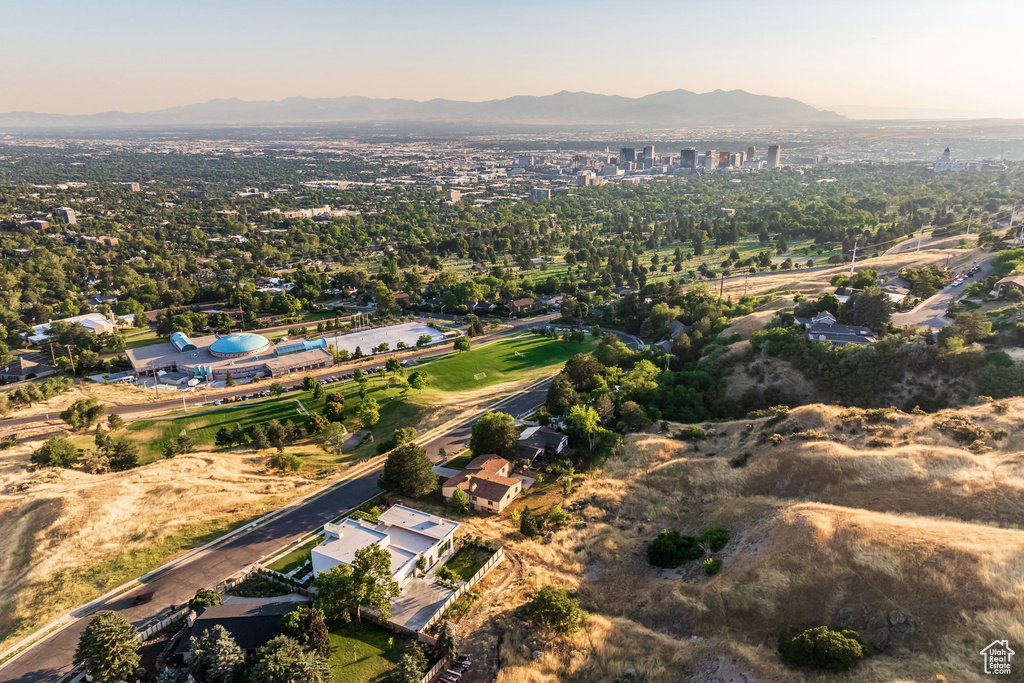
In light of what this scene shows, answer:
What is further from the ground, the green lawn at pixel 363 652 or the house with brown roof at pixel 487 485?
the house with brown roof at pixel 487 485

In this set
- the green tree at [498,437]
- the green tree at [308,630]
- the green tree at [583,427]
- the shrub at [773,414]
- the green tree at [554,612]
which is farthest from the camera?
the green tree at [583,427]

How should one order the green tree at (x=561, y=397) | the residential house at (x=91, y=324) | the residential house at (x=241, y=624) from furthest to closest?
the residential house at (x=91, y=324) → the green tree at (x=561, y=397) → the residential house at (x=241, y=624)

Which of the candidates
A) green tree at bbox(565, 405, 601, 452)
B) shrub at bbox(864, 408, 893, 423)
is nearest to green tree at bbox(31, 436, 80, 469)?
green tree at bbox(565, 405, 601, 452)

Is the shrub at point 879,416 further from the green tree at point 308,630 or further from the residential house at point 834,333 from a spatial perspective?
the green tree at point 308,630

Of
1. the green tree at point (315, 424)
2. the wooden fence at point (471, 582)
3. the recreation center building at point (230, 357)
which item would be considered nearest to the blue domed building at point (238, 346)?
the recreation center building at point (230, 357)

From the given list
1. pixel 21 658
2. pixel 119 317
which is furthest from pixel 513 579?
pixel 119 317

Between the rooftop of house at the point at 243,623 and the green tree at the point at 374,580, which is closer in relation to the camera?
the rooftop of house at the point at 243,623

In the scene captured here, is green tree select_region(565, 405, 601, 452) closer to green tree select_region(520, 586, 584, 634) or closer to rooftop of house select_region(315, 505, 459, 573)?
rooftop of house select_region(315, 505, 459, 573)
